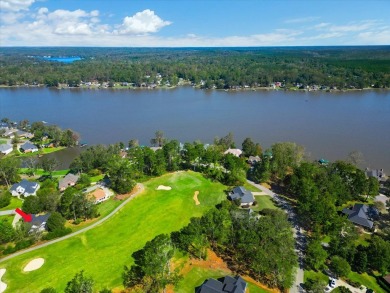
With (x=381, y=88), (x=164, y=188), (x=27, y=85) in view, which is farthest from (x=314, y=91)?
(x=27, y=85)

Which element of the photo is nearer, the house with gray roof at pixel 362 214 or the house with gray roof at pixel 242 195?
the house with gray roof at pixel 362 214

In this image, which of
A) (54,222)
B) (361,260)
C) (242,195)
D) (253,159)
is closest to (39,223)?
(54,222)

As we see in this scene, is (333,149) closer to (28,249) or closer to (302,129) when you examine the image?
(302,129)

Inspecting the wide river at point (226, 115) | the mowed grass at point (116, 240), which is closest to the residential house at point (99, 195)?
the mowed grass at point (116, 240)

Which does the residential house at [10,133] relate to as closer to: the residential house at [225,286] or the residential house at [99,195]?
the residential house at [99,195]

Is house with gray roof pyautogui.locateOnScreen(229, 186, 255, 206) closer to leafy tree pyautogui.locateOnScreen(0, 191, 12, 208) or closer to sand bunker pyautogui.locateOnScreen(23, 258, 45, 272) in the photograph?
sand bunker pyautogui.locateOnScreen(23, 258, 45, 272)
